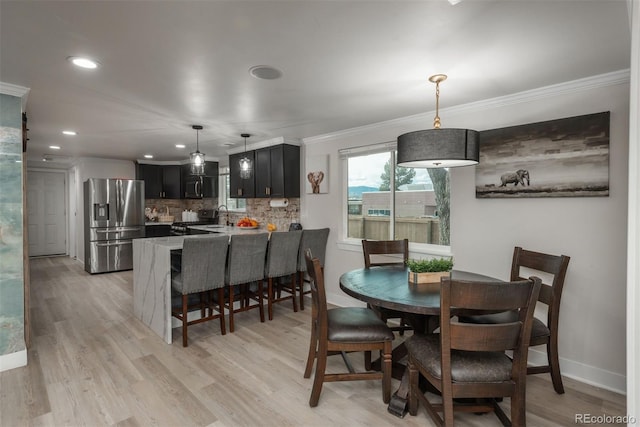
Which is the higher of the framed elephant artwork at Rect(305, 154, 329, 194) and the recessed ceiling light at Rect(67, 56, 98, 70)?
the recessed ceiling light at Rect(67, 56, 98, 70)

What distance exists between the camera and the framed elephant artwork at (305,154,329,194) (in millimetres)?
4496

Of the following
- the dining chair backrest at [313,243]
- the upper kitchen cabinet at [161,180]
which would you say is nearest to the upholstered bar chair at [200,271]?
the dining chair backrest at [313,243]

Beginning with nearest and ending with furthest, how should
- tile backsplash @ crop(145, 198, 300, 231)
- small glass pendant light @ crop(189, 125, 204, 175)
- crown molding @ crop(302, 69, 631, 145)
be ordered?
crown molding @ crop(302, 69, 631, 145), small glass pendant light @ crop(189, 125, 204, 175), tile backsplash @ crop(145, 198, 300, 231)

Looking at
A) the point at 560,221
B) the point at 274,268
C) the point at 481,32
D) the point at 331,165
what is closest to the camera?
the point at 481,32

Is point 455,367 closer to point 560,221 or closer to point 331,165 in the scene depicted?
point 560,221

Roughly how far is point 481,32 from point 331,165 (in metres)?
2.80

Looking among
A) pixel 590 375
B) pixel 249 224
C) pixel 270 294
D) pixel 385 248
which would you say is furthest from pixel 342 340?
pixel 249 224

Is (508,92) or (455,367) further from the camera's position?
(508,92)

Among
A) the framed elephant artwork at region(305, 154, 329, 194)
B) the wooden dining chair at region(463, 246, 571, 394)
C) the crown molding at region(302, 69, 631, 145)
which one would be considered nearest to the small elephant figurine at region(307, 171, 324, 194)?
the framed elephant artwork at region(305, 154, 329, 194)

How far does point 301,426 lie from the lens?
198 cm

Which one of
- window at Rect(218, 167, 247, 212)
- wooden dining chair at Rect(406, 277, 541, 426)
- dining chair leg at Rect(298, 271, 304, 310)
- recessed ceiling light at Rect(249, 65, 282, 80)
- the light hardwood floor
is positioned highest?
recessed ceiling light at Rect(249, 65, 282, 80)

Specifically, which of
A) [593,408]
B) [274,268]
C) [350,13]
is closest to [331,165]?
[274,268]

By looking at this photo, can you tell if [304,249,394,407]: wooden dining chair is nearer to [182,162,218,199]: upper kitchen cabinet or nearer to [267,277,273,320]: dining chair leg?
[267,277,273,320]: dining chair leg

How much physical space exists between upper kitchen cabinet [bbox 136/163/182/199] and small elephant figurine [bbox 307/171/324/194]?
12.9 feet
